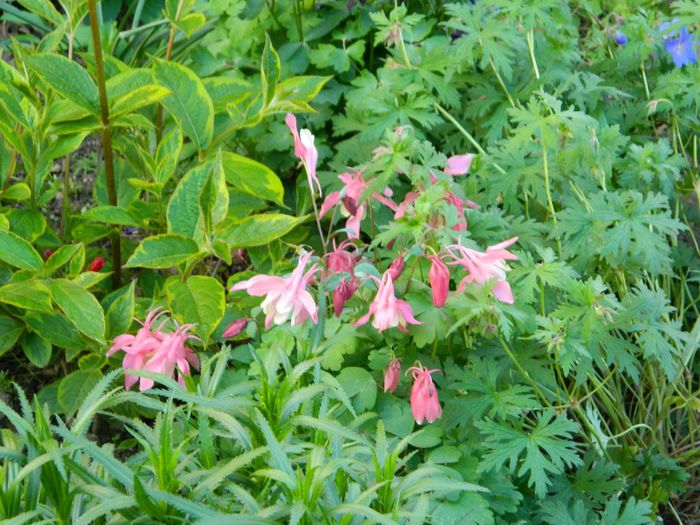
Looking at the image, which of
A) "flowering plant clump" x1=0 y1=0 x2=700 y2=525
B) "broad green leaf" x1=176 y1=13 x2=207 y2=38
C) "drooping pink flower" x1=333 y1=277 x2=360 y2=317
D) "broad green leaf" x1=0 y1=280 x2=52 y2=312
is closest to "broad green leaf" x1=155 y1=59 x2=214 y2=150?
"flowering plant clump" x1=0 y1=0 x2=700 y2=525

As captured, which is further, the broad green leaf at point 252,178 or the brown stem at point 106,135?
the broad green leaf at point 252,178

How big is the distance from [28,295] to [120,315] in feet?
0.66

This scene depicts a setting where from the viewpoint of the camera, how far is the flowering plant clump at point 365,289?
4.27 ft

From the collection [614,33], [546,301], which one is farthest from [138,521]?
[614,33]

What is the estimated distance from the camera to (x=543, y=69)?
2.49m

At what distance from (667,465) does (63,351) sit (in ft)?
5.01

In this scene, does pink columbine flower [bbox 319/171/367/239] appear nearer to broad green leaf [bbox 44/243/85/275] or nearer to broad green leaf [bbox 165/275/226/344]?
broad green leaf [bbox 165/275/226/344]

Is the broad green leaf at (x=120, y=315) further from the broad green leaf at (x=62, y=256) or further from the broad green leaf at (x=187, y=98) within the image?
the broad green leaf at (x=187, y=98)

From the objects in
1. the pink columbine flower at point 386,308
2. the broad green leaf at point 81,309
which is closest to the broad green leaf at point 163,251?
the broad green leaf at point 81,309

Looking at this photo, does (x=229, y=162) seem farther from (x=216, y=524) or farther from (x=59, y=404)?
(x=216, y=524)

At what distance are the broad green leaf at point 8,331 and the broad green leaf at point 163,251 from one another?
413 millimetres

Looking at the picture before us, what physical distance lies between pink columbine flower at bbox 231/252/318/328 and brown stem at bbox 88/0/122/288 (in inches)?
25.4

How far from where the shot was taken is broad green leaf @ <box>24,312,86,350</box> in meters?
2.13

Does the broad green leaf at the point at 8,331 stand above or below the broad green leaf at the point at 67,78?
below
